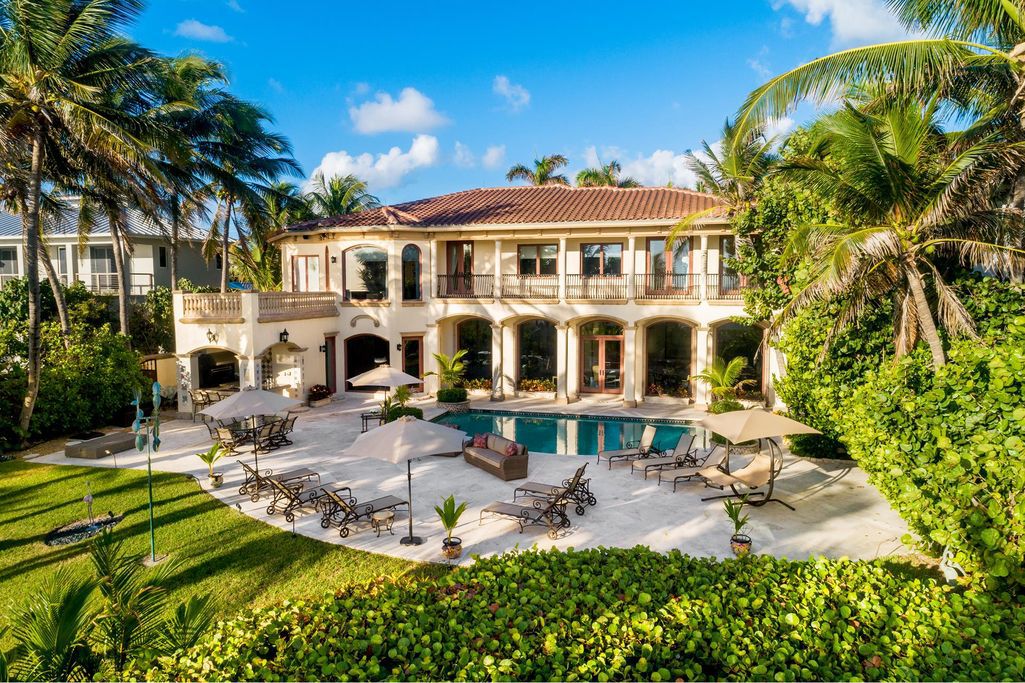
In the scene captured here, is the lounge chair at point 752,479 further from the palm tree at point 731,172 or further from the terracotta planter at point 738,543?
the palm tree at point 731,172

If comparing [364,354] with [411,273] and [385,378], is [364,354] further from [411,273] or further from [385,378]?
[385,378]

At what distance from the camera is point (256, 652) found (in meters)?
4.55

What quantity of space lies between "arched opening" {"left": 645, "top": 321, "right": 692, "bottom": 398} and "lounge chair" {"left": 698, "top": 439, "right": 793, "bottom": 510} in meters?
12.4

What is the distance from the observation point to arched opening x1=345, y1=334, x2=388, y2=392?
26.4 m

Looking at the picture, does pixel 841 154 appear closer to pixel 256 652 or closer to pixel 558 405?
pixel 256 652

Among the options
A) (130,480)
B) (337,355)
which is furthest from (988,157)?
(337,355)

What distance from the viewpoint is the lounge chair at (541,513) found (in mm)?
10992

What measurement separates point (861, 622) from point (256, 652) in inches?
195

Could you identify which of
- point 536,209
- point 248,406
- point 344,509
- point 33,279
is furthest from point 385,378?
point 536,209

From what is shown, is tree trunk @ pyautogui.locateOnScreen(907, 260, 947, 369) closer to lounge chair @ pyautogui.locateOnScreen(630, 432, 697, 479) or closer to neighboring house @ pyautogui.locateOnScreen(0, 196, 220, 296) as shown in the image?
lounge chair @ pyautogui.locateOnScreen(630, 432, 697, 479)

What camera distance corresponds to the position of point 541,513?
11.1m

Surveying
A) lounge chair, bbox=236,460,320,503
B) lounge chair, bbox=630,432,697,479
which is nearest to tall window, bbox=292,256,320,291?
lounge chair, bbox=236,460,320,503

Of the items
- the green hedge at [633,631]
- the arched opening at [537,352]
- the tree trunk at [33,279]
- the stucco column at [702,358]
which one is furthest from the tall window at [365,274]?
the green hedge at [633,631]

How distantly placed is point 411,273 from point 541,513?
17.1 meters
